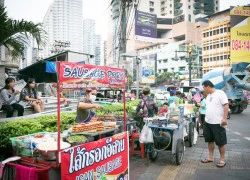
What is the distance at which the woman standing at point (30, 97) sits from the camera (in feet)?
25.0

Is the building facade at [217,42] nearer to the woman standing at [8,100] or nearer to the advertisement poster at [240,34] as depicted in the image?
the advertisement poster at [240,34]

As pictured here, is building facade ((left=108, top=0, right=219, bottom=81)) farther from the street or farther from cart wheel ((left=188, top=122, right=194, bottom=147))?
the street

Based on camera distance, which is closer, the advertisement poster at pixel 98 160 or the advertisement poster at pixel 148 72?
the advertisement poster at pixel 98 160

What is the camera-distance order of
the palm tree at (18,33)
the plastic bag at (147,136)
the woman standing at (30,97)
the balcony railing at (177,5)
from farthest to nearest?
the balcony railing at (177,5) < the woman standing at (30,97) < the palm tree at (18,33) < the plastic bag at (147,136)

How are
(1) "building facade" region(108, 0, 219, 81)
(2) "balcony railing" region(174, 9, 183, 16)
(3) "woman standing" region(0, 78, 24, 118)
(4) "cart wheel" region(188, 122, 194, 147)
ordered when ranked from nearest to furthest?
(3) "woman standing" region(0, 78, 24, 118) → (4) "cart wheel" region(188, 122, 194, 147) → (1) "building facade" region(108, 0, 219, 81) → (2) "balcony railing" region(174, 9, 183, 16)

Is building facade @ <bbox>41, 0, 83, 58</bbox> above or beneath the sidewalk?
above

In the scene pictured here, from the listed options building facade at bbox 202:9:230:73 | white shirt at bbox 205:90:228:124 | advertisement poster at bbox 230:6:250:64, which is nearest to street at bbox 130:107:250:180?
white shirt at bbox 205:90:228:124

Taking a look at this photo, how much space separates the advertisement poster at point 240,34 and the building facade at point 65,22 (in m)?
19.8

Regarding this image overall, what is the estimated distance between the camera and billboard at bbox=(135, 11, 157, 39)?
57.5 ft

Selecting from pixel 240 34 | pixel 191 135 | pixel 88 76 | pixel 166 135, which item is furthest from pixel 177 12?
pixel 88 76

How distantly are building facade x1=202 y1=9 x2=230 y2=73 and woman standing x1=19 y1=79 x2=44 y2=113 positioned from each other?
59.1 metres

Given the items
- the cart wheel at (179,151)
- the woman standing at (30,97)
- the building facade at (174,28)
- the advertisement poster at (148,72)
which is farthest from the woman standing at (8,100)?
the building facade at (174,28)

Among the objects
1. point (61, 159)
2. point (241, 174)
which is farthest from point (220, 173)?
point (61, 159)

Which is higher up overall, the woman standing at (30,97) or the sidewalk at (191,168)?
the woman standing at (30,97)
